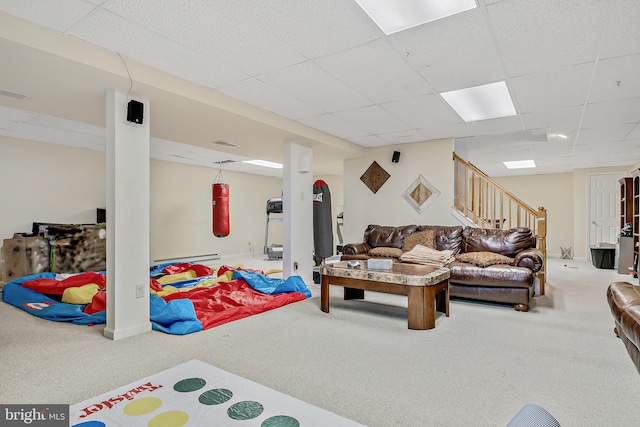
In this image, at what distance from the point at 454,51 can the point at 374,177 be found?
12.7 ft

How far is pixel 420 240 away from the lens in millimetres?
5469

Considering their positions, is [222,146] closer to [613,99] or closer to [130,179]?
[130,179]

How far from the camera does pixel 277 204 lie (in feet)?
29.9

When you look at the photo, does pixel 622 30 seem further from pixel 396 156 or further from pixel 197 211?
pixel 197 211

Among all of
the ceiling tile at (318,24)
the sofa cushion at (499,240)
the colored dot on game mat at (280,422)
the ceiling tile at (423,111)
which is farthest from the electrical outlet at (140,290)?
the sofa cushion at (499,240)

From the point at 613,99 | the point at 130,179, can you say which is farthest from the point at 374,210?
the point at 130,179

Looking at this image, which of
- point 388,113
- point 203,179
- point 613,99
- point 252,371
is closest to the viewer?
point 252,371

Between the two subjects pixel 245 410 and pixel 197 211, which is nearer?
pixel 245 410

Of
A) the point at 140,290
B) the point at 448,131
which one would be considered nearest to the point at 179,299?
the point at 140,290

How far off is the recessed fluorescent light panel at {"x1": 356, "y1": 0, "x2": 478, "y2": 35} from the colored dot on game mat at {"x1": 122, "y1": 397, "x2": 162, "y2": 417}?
2.67 m

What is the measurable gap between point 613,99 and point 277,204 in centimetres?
687

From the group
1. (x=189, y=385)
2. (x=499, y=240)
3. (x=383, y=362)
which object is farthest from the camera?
(x=499, y=240)

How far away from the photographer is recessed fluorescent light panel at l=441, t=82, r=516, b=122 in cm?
376

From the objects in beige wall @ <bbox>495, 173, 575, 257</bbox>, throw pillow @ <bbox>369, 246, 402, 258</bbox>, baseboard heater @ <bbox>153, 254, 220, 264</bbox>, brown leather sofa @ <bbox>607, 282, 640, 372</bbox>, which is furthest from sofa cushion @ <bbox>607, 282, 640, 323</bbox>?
beige wall @ <bbox>495, 173, 575, 257</bbox>
